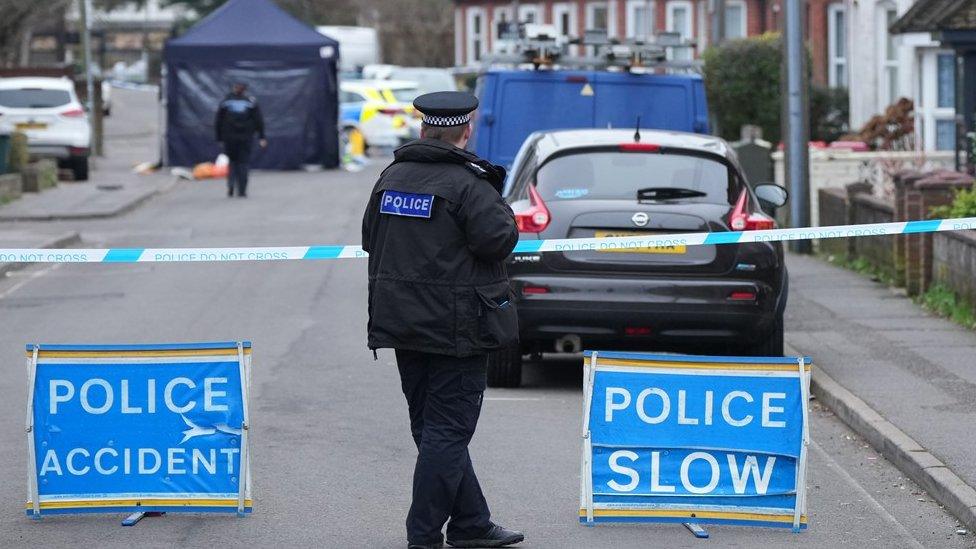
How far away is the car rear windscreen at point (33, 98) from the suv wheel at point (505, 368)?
70.6ft

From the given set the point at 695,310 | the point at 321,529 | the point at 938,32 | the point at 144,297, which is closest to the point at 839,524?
the point at 321,529

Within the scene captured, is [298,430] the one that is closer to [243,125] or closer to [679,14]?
[243,125]

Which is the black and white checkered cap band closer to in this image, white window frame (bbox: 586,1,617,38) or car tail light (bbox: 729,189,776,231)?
car tail light (bbox: 729,189,776,231)

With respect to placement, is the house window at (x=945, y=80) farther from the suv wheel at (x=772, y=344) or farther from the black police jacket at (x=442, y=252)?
the black police jacket at (x=442, y=252)

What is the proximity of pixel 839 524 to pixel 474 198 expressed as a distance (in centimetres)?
225

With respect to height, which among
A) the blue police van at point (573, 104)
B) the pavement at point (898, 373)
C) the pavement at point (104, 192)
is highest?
the blue police van at point (573, 104)

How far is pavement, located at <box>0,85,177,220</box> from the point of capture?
77.4 ft

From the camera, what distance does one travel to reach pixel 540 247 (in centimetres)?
952

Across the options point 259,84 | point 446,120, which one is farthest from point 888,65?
point 446,120

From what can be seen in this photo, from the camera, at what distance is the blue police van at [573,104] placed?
1588 centimetres

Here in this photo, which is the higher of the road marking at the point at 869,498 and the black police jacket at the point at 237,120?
the black police jacket at the point at 237,120

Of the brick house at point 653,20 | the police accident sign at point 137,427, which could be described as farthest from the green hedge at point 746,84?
the police accident sign at point 137,427

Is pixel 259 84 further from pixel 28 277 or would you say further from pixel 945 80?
pixel 28 277

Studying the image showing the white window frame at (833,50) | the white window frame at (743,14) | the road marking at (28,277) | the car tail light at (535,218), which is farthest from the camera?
the white window frame at (743,14)
